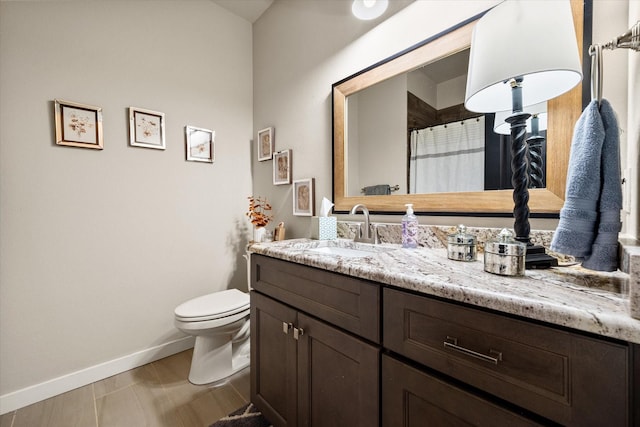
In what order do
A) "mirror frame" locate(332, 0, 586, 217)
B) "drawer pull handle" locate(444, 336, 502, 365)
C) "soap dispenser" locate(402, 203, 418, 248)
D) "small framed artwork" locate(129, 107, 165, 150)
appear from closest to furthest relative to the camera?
"drawer pull handle" locate(444, 336, 502, 365) < "mirror frame" locate(332, 0, 586, 217) < "soap dispenser" locate(402, 203, 418, 248) < "small framed artwork" locate(129, 107, 165, 150)

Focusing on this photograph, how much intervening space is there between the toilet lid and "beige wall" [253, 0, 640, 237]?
25.0 inches

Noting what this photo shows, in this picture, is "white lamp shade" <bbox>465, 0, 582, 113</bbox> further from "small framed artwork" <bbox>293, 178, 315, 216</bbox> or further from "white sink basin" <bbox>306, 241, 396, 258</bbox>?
"small framed artwork" <bbox>293, 178, 315, 216</bbox>

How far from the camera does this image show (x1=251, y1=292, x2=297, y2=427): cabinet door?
1095 millimetres

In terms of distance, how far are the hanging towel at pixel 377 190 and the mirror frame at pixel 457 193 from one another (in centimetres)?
2

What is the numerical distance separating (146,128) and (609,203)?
237 cm

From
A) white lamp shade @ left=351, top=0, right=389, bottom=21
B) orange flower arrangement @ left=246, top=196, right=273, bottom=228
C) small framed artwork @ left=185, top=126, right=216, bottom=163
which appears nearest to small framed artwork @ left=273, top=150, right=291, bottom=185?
orange flower arrangement @ left=246, top=196, right=273, bottom=228

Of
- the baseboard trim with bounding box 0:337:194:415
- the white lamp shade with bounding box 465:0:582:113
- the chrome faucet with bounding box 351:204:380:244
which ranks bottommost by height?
the baseboard trim with bounding box 0:337:194:415

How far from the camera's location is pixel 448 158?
121cm

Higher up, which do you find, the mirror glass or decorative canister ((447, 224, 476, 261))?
the mirror glass

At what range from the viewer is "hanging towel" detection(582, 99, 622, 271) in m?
0.57

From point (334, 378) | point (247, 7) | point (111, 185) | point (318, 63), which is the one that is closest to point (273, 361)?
point (334, 378)

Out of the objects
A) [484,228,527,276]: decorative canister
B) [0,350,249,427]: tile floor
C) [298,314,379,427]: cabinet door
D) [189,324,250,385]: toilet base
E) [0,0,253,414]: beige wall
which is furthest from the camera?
[189,324,250,385]: toilet base

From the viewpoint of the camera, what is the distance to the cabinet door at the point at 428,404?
57 cm

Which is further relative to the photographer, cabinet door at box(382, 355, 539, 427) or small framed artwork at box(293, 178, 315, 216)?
small framed artwork at box(293, 178, 315, 216)
